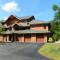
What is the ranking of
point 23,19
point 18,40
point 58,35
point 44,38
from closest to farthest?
point 58,35
point 44,38
point 18,40
point 23,19

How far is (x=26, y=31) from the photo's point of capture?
2928 inches

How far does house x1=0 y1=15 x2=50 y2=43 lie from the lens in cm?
7206

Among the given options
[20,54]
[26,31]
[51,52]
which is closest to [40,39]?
[26,31]

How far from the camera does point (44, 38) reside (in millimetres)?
70875

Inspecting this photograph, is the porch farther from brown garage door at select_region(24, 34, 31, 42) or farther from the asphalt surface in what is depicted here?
the asphalt surface

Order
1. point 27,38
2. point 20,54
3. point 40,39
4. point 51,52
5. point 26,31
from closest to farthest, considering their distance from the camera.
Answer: point 20,54 → point 51,52 → point 40,39 → point 26,31 → point 27,38

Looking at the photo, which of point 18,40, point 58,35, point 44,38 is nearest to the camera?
point 58,35

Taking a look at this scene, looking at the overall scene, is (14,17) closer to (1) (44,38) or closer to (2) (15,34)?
(2) (15,34)

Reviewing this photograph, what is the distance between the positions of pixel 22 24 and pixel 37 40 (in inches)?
441

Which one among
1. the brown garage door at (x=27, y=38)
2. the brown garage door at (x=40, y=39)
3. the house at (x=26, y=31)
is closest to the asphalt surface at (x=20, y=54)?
the brown garage door at (x=40, y=39)

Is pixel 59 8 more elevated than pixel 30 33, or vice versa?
pixel 59 8

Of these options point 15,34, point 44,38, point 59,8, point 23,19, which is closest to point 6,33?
point 15,34

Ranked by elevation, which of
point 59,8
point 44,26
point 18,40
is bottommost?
point 18,40

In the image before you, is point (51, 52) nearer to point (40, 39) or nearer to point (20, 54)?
point (20, 54)
